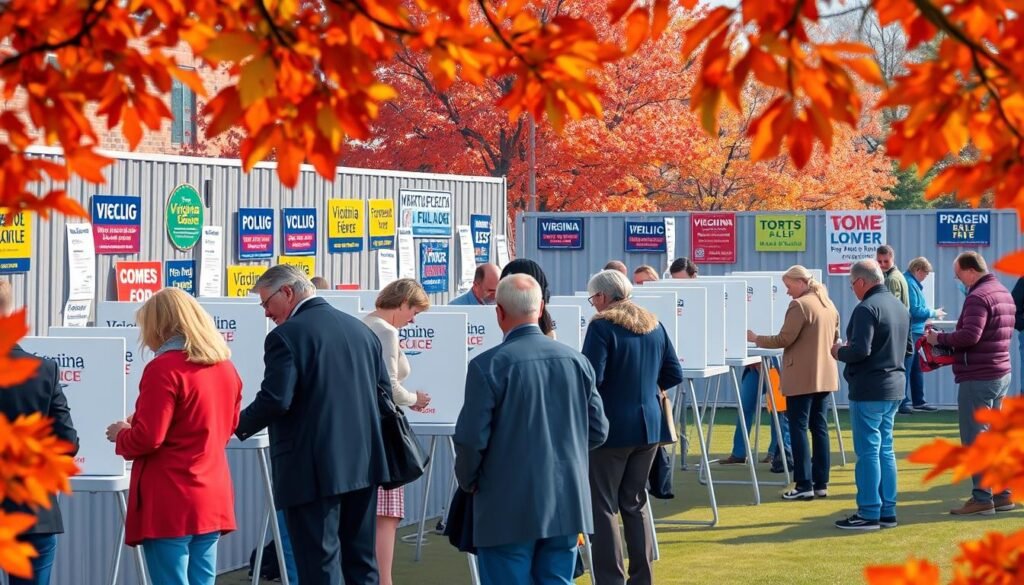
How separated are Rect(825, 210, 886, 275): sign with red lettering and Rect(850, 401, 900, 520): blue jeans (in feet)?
28.1

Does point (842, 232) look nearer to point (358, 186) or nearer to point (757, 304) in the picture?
point (757, 304)

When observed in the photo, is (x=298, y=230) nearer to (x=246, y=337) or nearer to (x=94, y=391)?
(x=246, y=337)

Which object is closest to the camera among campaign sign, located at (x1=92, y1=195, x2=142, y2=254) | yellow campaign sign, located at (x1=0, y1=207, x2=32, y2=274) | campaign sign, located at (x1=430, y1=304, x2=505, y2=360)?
yellow campaign sign, located at (x1=0, y1=207, x2=32, y2=274)

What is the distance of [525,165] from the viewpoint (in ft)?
103

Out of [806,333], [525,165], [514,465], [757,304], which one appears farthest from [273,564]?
[525,165]

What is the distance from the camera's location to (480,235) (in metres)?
14.4

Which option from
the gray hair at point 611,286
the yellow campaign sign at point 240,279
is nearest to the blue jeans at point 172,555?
the gray hair at point 611,286

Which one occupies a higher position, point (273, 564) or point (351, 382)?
point (351, 382)

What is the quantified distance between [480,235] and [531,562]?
8.54 m

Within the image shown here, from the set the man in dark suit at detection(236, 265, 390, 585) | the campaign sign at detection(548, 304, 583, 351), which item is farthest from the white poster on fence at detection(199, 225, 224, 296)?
the man in dark suit at detection(236, 265, 390, 585)

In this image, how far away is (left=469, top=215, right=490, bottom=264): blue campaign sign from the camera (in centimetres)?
1429

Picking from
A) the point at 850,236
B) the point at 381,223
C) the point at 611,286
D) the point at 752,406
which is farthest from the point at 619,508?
the point at 850,236

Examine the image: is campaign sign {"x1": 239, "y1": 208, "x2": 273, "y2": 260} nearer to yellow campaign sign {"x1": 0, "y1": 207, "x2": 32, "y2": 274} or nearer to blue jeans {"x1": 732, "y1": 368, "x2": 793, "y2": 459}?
yellow campaign sign {"x1": 0, "y1": 207, "x2": 32, "y2": 274}

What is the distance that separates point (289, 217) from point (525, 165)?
20.5 meters
